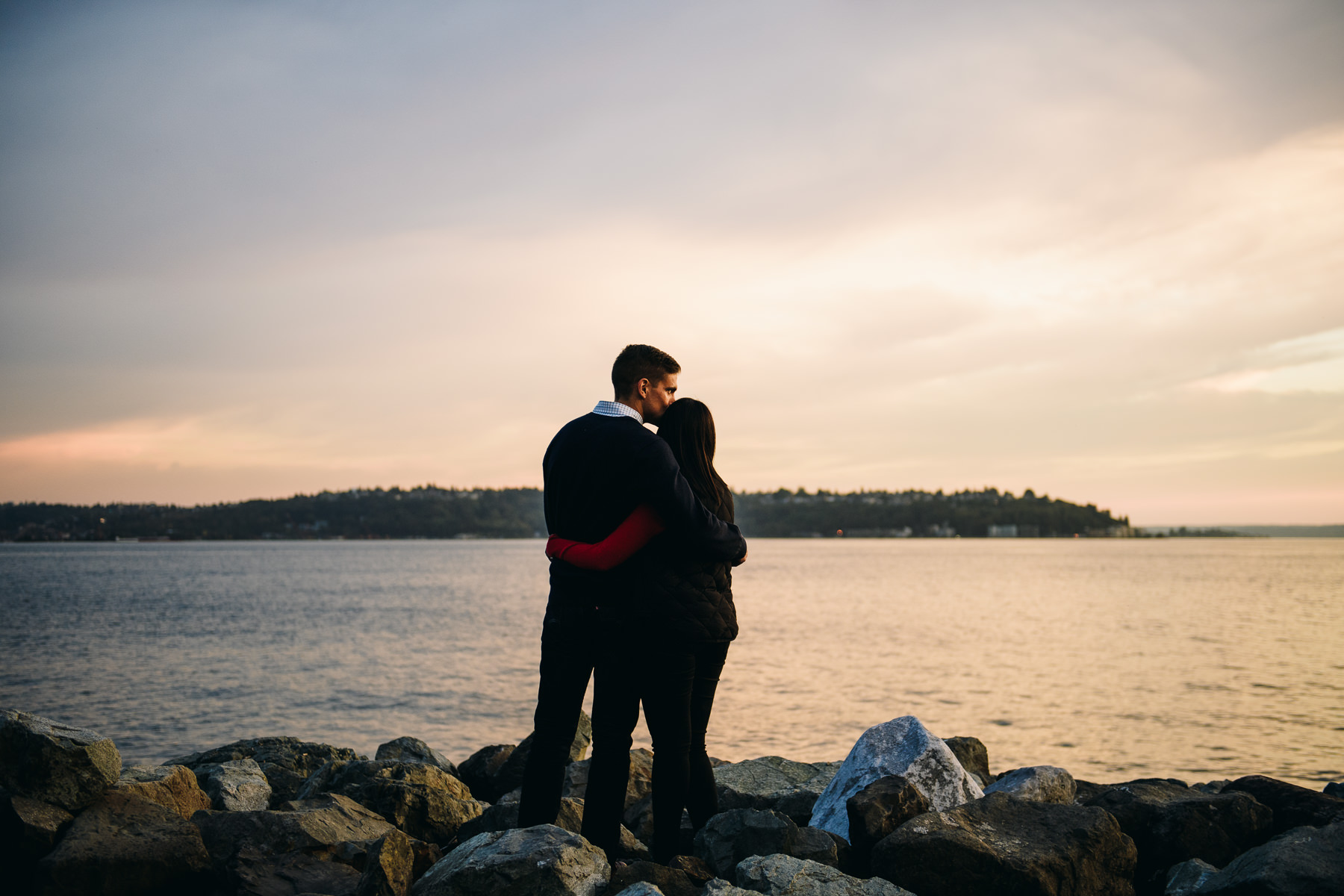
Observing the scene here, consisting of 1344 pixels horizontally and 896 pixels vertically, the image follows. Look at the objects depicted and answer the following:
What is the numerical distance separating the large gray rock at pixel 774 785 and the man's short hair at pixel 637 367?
311cm

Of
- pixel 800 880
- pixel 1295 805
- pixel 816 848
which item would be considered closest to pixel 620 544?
pixel 800 880

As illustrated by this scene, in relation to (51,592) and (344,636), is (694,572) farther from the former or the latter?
(51,592)

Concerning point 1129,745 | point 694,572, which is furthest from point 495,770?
Result: point 1129,745

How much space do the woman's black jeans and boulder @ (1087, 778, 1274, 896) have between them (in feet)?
8.39

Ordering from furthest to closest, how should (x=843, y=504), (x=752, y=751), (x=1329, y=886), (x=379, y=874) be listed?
(x=843, y=504) < (x=752, y=751) < (x=379, y=874) < (x=1329, y=886)

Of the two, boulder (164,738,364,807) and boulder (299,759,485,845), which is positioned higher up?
boulder (299,759,485,845)

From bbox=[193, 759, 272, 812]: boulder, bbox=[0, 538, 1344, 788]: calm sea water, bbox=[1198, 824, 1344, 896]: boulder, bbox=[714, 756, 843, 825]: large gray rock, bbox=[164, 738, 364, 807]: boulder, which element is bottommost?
bbox=[0, 538, 1344, 788]: calm sea water

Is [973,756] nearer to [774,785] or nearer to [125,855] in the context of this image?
[774,785]

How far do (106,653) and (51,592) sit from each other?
34.0 m

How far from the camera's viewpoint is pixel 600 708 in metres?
4.01

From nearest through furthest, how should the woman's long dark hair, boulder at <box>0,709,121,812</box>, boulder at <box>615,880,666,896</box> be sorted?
boulder at <box>615,880,666,896</box>, the woman's long dark hair, boulder at <box>0,709,121,812</box>

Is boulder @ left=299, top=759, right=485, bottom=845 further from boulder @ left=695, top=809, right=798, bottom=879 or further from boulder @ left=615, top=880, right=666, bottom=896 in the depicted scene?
boulder @ left=615, top=880, right=666, bottom=896

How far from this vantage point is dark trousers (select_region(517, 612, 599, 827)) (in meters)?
3.87

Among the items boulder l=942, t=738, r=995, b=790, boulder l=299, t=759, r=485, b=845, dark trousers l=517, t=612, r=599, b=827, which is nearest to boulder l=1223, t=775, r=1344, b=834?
boulder l=942, t=738, r=995, b=790
